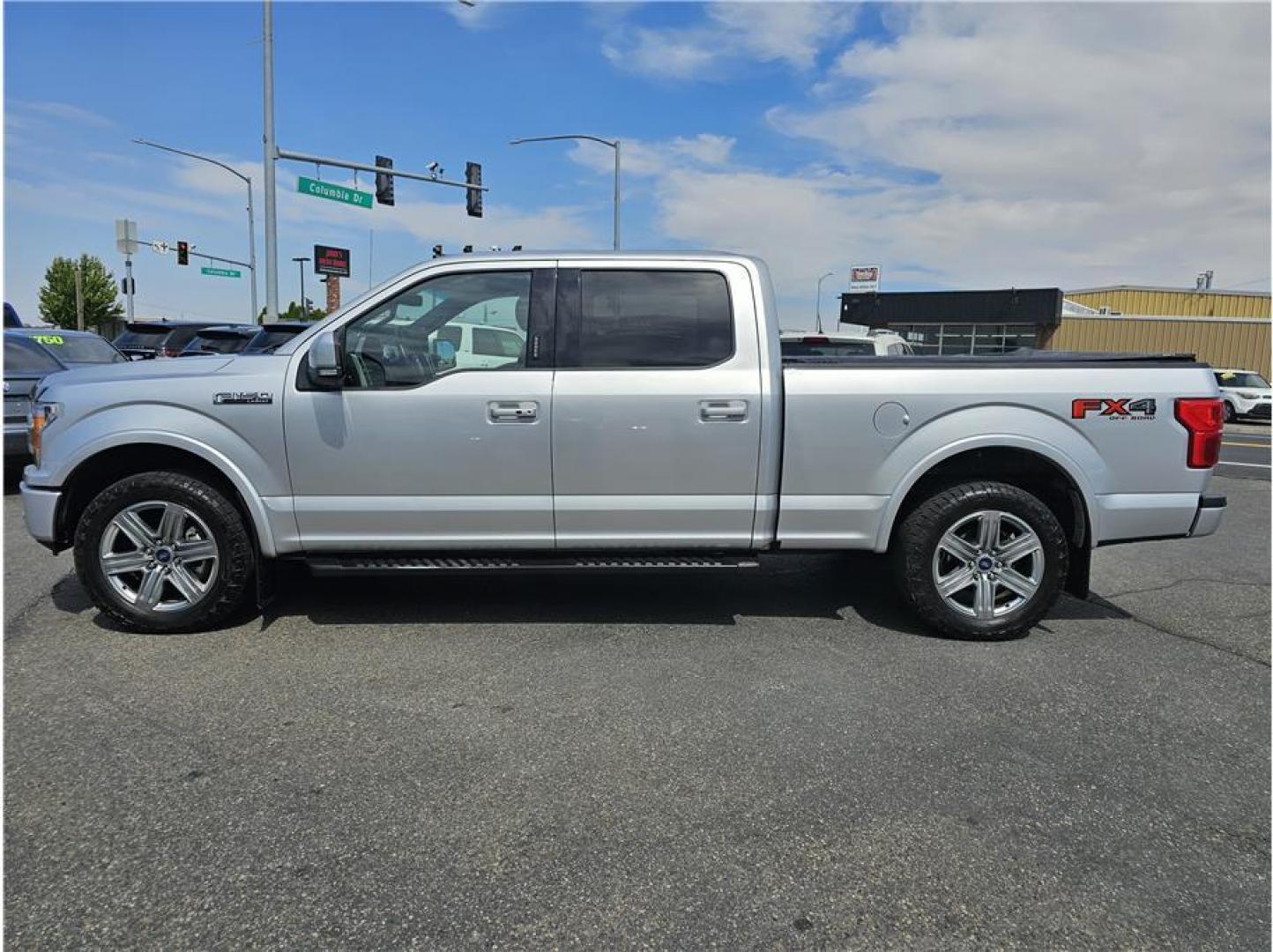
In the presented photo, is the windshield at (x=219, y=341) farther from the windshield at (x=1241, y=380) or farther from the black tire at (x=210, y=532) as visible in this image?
the windshield at (x=1241, y=380)

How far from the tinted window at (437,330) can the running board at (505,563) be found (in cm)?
92

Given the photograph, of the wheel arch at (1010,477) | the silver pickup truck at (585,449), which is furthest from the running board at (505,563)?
the wheel arch at (1010,477)

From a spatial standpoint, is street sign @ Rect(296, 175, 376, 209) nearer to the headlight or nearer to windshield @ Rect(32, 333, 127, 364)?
windshield @ Rect(32, 333, 127, 364)

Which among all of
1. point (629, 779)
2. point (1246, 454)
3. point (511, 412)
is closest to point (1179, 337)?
point (1246, 454)

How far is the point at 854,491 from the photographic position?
459 centimetres

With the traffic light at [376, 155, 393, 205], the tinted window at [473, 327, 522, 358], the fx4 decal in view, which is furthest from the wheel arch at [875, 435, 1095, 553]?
the traffic light at [376, 155, 393, 205]

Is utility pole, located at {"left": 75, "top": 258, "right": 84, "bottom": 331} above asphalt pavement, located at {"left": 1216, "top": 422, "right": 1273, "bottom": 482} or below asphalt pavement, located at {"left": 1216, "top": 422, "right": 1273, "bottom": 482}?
above

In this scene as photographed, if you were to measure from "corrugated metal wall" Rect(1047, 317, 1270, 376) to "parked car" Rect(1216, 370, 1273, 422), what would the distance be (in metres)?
10.6

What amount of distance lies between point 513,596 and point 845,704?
2.27 m

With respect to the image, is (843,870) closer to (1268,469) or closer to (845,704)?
(845,704)

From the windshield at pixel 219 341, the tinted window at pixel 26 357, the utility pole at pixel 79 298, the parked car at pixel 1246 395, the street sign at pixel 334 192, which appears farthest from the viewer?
the utility pole at pixel 79 298

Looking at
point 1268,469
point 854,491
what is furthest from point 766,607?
point 1268,469

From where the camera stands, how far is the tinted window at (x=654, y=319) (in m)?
4.55

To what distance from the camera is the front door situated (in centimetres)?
443
